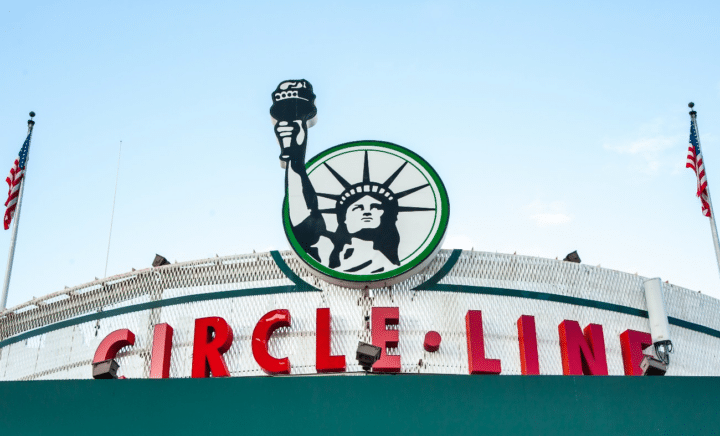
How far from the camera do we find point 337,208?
1945 centimetres

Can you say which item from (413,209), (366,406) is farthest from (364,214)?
(366,406)

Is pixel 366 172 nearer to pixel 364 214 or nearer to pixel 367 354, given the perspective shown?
pixel 364 214

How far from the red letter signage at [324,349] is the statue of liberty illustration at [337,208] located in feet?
4.11

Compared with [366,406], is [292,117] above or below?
above

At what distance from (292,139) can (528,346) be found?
810 cm

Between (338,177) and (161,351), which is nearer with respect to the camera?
(161,351)

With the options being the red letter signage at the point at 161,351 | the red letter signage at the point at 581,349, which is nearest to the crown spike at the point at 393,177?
the red letter signage at the point at 581,349

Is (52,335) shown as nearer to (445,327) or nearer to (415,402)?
(445,327)

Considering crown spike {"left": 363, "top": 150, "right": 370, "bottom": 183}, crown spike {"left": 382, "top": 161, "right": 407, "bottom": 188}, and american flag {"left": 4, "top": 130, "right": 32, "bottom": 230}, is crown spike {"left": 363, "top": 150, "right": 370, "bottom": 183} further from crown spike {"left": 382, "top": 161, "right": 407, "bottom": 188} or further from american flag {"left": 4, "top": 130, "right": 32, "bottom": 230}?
american flag {"left": 4, "top": 130, "right": 32, "bottom": 230}

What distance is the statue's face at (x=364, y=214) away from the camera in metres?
19.1

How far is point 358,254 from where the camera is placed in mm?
18641

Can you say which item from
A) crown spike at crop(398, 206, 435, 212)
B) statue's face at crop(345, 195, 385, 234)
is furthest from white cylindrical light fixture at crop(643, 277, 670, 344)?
statue's face at crop(345, 195, 385, 234)

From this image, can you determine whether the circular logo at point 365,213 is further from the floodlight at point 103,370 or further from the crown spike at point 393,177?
the floodlight at point 103,370

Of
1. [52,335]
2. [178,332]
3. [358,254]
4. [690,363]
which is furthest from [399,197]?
[52,335]
